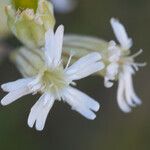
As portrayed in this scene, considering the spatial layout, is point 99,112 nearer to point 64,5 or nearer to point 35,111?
Result: point 64,5

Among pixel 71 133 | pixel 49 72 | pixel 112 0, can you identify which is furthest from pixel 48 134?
pixel 49 72

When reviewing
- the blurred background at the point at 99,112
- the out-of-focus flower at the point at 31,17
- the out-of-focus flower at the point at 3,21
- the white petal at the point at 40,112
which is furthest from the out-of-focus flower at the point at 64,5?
the white petal at the point at 40,112

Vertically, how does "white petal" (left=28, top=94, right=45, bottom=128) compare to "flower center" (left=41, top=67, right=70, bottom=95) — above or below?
below

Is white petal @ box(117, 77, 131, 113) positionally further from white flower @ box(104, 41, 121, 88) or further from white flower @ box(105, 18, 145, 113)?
white flower @ box(104, 41, 121, 88)

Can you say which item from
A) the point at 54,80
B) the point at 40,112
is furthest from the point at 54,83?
the point at 40,112

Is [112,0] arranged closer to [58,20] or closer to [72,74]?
[58,20]

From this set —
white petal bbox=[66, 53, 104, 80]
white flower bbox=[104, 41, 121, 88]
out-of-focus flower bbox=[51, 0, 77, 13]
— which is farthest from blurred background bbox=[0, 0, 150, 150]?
white petal bbox=[66, 53, 104, 80]

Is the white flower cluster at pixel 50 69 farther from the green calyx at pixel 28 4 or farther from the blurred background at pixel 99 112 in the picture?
the blurred background at pixel 99 112
